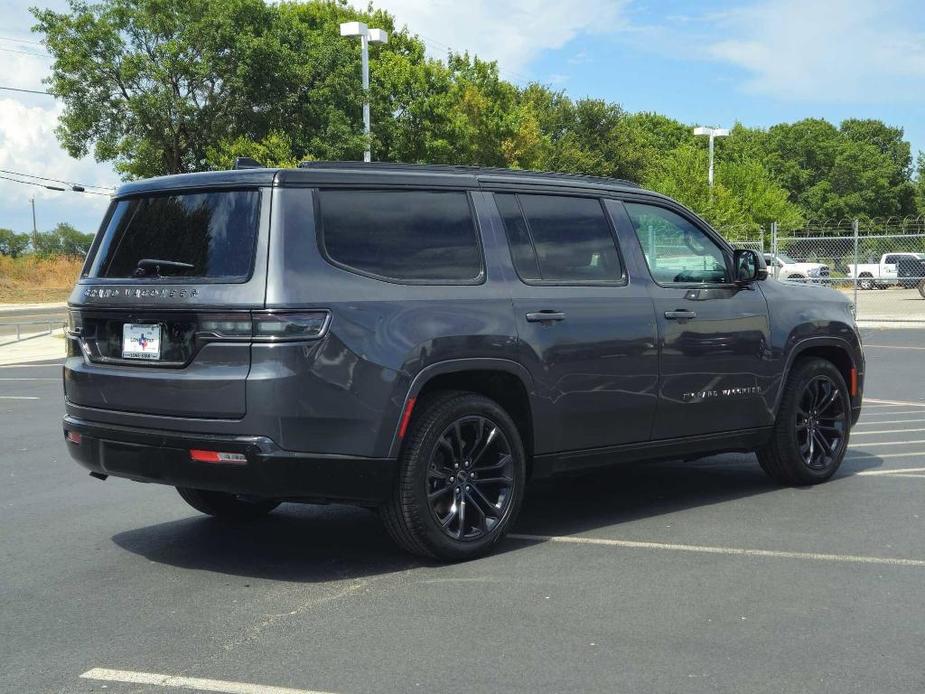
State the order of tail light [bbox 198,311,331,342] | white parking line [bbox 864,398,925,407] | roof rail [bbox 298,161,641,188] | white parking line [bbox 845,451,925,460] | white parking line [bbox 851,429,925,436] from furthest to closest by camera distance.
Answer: white parking line [bbox 864,398,925,407], white parking line [bbox 851,429,925,436], white parking line [bbox 845,451,925,460], roof rail [bbox 298,161,641,188], tail light [bbox 198,311,331,342]

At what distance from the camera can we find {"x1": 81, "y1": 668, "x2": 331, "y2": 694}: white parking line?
4.06 metres

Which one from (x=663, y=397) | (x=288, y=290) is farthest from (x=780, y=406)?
(x=288, y=290)

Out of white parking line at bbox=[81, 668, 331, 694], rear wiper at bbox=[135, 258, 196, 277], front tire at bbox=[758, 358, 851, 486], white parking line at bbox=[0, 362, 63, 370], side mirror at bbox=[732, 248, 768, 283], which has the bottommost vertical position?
white parking line at bbox=[0, 362, 63, 370]

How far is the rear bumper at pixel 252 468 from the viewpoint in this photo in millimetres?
5262

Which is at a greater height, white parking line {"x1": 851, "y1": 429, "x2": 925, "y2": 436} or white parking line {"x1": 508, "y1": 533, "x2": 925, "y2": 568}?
white parking line {"x1": 508, "y1": 533, "x2": 925, "y2": 568}

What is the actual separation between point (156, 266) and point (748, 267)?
366 cm

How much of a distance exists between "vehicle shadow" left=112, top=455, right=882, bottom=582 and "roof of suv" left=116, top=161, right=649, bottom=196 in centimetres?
192

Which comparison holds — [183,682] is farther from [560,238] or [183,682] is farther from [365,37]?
[365,37]

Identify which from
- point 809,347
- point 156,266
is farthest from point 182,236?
point 809,347

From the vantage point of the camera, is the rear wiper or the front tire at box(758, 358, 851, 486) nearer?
the rear wiper

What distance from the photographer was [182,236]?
226 inches

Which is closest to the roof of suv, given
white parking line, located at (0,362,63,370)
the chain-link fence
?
white parking line, located at (0,362,63,370)

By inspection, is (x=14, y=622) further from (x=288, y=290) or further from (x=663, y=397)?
(x=663, y=397)

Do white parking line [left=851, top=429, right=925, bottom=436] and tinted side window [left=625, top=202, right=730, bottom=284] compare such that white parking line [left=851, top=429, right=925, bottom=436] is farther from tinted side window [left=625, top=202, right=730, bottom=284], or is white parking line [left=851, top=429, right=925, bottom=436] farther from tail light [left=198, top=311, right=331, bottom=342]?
tail light [left=198, top=311, right=331, bottom=342]
